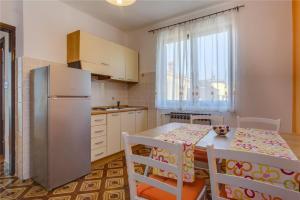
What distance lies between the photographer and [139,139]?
1005 millimetres

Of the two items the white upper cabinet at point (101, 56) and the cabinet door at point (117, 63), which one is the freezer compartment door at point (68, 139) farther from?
the cabinet door at point (117, 63)

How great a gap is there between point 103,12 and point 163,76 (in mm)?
1577

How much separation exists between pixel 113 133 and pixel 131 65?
1514mm

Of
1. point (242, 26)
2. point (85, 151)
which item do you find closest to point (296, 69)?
point (242, 26)

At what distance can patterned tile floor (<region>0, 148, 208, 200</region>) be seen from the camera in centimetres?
193

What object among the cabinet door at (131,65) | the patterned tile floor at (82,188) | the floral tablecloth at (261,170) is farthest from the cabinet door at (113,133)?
the floral tablecloth at (261,170)

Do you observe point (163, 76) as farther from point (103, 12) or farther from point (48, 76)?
point (48, 76)

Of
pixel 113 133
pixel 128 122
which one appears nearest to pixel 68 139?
pixel 113 133

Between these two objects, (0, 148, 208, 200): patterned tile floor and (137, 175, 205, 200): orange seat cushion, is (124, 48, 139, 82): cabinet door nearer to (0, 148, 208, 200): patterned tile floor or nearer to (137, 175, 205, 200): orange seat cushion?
(0, 148, 208, 200): patterned tile floor

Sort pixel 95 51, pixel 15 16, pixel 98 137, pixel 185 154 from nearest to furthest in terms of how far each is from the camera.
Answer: pixel 185 154 → pixel 15 16 → pixel 98 137 → pixel 95 51

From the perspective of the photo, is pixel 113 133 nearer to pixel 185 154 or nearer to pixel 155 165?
pixel 185 154

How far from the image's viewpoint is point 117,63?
3443 mm

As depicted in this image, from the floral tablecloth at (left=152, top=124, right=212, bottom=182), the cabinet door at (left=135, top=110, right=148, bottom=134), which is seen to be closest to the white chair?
the floral tablecloth at (left=152, top=124, right=212, bottom=182)

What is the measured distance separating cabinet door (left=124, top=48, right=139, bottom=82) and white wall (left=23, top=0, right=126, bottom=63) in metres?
0.87
